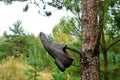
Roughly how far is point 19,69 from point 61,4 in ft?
28.0

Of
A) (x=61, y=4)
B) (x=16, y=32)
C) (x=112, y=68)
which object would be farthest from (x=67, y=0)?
(x=16, y=32)

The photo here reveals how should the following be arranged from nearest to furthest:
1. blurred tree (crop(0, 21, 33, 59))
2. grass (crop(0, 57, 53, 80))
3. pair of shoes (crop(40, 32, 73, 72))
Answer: pair of shoes (crop(40, 32, 73, 72)), grass (crop(0, 57, 53, 80)), blurred tree (crop(0, 21, 33, 59))

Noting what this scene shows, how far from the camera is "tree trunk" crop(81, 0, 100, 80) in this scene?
3.06 m

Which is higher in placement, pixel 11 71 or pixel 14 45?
pixel 14 45

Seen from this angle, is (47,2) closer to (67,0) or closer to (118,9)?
(67,0)

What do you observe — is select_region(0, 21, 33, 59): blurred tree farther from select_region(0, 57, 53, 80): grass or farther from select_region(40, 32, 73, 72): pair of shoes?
select_region(40, 32, 73, 72): pair of shoes

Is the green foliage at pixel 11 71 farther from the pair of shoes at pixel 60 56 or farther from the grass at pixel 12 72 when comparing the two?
the pair of shoes at pixel 60 56

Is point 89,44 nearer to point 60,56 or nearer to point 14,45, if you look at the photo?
point 60,56

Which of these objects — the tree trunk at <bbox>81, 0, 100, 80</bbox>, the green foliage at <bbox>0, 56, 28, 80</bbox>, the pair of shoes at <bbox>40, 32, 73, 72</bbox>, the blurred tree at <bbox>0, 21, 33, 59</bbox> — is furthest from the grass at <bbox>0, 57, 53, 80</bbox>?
the pair of shoes at <bbox>40, 32, 73, 72</bbox>

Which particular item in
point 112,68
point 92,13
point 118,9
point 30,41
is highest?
point 30,41

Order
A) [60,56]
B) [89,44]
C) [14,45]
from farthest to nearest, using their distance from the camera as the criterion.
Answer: [14,45] → [89,44] → [60,56]

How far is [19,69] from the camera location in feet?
47.4

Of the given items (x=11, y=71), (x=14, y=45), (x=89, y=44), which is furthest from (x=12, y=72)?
(x=89, y=44)

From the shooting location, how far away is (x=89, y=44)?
312 cm
